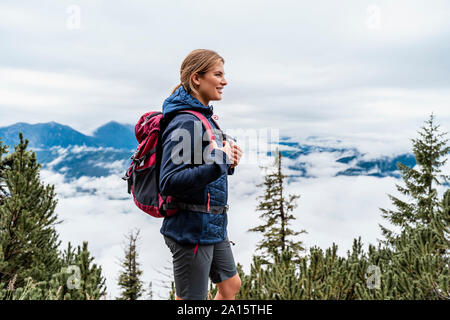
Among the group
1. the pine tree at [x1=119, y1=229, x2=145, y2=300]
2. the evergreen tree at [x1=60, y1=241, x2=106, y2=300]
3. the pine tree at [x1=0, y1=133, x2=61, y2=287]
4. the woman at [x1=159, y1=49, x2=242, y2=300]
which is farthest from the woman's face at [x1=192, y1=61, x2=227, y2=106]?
the pine tree at [x1=119, y1=229, x2=145, y2=300]

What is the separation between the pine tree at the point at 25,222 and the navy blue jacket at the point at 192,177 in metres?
9.39

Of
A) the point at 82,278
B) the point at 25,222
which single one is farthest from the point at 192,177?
the point at 25,222

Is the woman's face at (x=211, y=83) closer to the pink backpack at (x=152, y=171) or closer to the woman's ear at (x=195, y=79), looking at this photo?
the woman's ear at (x=195, y=79)

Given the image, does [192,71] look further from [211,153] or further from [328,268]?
[328,268]

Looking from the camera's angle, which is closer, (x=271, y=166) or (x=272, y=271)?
(x=272, y=271)

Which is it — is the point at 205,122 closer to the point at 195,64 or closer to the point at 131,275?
the point at 195,64

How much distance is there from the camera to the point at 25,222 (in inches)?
393

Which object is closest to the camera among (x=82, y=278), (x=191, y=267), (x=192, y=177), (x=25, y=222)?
(x=192, y=177)

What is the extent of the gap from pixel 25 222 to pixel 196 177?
9919 millimetres

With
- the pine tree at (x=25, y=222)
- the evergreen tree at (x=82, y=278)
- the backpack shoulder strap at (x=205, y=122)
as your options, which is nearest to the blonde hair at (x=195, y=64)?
the backpack shoulder strap at (x=205, y=122)

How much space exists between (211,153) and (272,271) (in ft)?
12.6

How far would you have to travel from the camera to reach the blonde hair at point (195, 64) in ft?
8.06
